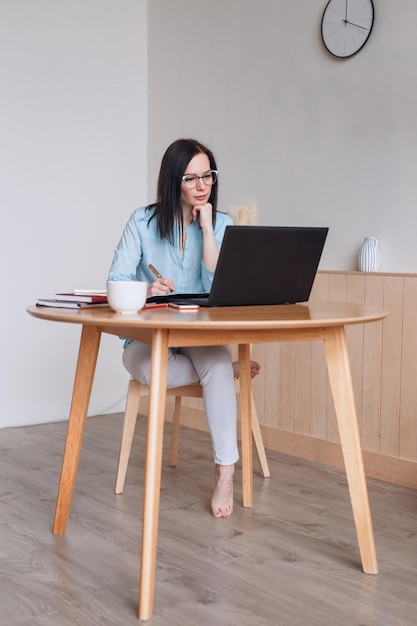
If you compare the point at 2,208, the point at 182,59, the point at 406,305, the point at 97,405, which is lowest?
the point at 97,405

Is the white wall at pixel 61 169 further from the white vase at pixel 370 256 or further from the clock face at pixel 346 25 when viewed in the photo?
the white vase at pixel 370 256

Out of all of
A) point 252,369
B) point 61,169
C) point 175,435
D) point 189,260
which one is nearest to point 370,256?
point 252,369

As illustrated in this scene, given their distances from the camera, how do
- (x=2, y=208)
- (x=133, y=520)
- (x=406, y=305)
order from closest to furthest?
(x=133, y=520) → (x=406, y=305) → (x=2, y=208)

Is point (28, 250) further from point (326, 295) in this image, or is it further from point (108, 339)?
point (326, 295)

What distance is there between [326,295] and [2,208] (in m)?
1.50

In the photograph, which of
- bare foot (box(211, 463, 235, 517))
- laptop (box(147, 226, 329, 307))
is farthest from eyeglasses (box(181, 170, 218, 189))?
bare foot (box(211, 463, 235, 517))

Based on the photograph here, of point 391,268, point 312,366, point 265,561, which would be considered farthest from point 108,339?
point 265,561

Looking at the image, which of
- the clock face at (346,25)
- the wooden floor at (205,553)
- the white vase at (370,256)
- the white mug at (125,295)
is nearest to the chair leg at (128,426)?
the wooden floor at (205,553)

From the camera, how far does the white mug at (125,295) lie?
5.91ft

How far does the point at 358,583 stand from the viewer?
73.1 inches

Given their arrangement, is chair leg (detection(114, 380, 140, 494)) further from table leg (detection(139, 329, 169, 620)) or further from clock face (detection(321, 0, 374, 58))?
clock face (detection(321, 0, 374, 58))

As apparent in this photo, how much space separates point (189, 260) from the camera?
8.24ft

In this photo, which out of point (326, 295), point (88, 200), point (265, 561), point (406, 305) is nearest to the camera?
point (265, 561)

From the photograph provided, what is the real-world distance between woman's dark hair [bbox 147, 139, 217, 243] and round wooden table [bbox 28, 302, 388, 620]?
0.48 m
